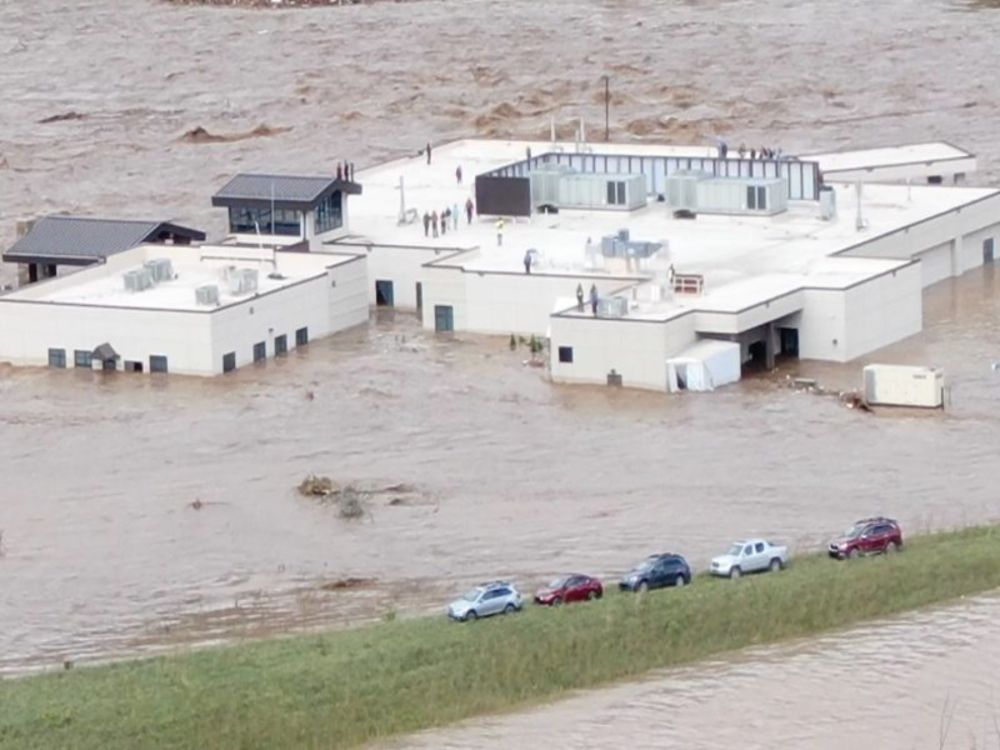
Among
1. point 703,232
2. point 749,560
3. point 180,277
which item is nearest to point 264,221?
point 180,277

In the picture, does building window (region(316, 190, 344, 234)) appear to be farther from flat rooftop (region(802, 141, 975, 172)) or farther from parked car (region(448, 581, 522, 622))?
parked car (region(448, 581, 522, 622))

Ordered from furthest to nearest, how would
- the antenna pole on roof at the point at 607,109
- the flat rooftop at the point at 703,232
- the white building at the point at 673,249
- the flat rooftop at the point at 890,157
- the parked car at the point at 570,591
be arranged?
the antenna pole on roof at the point at 607,109
the flat rooftop at the point at 890,157
the flat rooftop at the point at 703,232
the white building at the point at 673,249
the parked car at the point at 570,591

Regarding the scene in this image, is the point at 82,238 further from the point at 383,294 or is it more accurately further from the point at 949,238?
the point at 949,238

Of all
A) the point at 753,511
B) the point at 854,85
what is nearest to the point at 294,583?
the point at 753,511

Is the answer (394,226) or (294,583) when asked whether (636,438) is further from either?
(394,226)

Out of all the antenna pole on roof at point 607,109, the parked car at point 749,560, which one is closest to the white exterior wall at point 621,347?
the parked car at point 749,560

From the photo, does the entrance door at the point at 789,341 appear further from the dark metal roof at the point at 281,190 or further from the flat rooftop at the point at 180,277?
the dark metal roof at the point at 281,190
